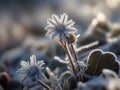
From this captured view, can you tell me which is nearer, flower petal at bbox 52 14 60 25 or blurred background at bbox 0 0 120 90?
flower petal at bbox 52 14 60 25

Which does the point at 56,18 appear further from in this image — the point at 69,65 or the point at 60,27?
the point at 69,65

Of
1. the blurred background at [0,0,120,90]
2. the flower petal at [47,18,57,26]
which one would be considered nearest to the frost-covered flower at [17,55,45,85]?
the flower petal at [47,18,57,26]

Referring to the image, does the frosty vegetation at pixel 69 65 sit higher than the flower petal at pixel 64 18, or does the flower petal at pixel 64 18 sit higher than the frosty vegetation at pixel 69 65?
the flower petal at pixel 64 18

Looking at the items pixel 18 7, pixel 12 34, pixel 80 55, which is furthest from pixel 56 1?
pixel 80 55

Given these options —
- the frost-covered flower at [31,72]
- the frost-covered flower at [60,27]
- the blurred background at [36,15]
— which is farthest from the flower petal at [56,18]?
the blurred background at [36,15]

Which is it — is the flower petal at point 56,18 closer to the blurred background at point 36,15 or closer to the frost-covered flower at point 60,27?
the frost-covered flower at point 60,27

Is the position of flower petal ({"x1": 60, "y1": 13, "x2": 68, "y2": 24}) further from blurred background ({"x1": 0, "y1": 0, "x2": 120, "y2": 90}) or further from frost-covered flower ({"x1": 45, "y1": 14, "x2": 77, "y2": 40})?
blurred background ({"x1": 0, "y1": 0, "x2": 120, "y2": 90})

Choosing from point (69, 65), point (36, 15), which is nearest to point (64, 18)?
point (69, 65)

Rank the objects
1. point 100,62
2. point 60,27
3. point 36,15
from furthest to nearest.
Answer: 1. point 36,15
2. point 100,62
3. point 60,27

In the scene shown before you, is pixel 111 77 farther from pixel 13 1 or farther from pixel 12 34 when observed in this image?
pixel 13 1
